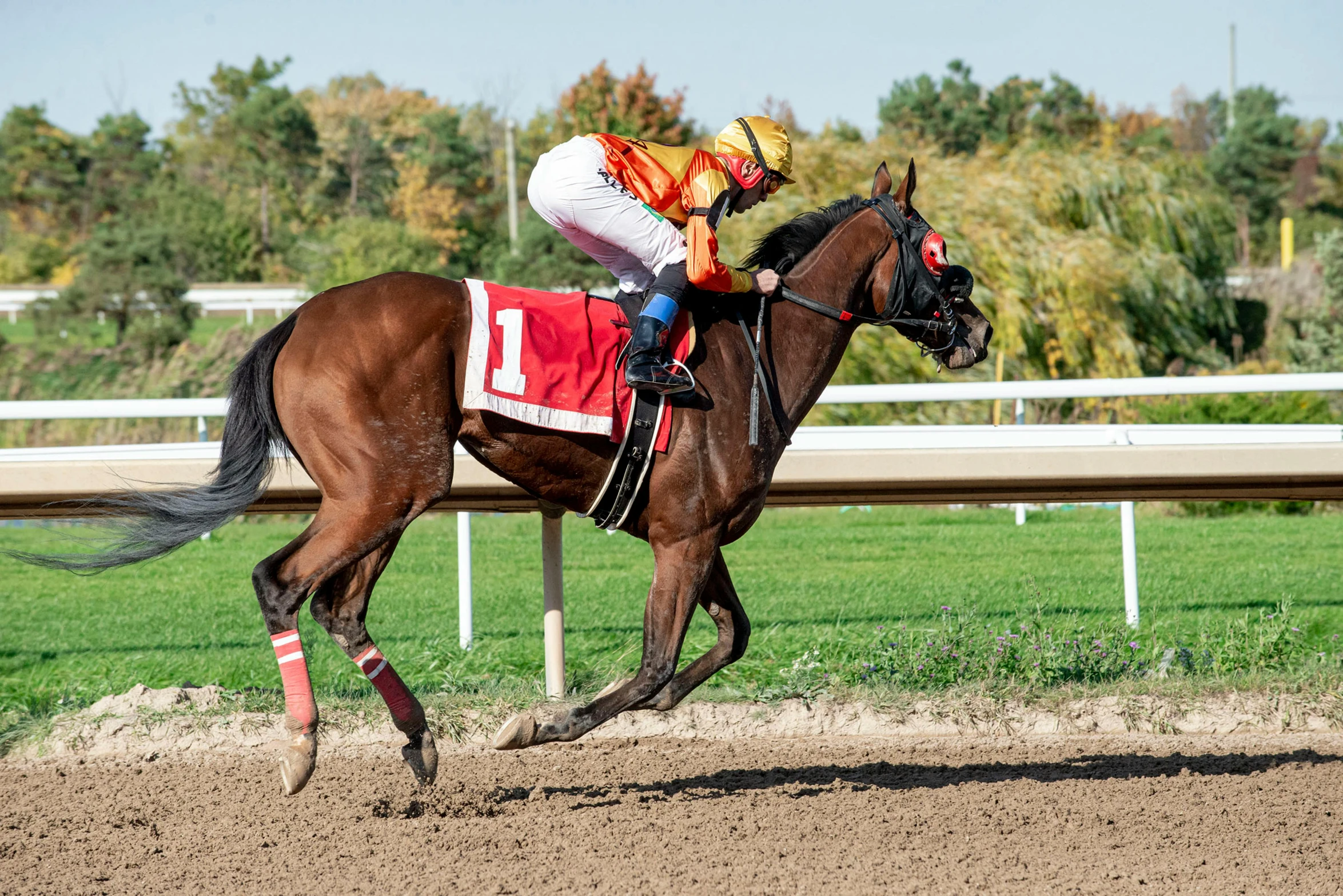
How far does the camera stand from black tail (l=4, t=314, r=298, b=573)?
12.2 ft

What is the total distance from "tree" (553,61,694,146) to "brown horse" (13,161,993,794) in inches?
961

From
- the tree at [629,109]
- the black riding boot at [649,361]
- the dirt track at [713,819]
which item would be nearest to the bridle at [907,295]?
the black riding boot at [649,361]

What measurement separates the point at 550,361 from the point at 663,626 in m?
0.90

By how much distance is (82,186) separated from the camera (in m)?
46.0

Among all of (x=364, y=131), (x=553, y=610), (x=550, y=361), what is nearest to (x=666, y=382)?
(x=550, y=361)

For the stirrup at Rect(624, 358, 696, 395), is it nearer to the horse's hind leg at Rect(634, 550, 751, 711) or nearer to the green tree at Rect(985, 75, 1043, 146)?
the horse's hind leg at Rect(634, 550, 751, 711)

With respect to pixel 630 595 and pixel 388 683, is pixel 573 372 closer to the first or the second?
pixel 388 683

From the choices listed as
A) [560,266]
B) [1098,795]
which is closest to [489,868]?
[1098,795]

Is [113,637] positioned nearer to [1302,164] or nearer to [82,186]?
[82,186]

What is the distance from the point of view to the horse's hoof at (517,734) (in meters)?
3.75

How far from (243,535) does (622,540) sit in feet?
9.62

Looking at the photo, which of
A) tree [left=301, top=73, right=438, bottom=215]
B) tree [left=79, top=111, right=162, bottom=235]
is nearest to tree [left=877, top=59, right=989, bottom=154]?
tree [left=301, top=73, right=438, bottom=215]

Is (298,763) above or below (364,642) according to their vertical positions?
below

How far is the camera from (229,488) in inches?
149
